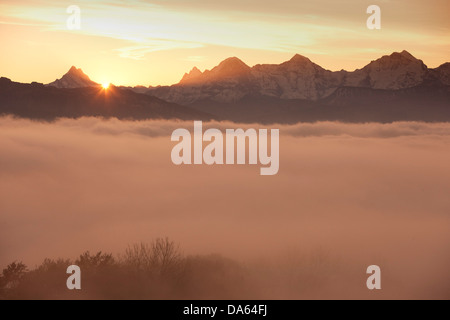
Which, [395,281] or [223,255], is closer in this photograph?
[395,281]

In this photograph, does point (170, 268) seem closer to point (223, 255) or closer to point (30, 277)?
point (30, 277)

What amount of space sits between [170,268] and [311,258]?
85519 mm

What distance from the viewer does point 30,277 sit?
4161 inches

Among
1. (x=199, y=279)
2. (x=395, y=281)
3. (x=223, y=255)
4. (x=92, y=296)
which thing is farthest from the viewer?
(x=223, y=255)

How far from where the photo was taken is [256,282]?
150 m

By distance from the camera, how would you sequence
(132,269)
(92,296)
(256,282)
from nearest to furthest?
1. (92,296)
2. (132,269)
3. (256,282)
